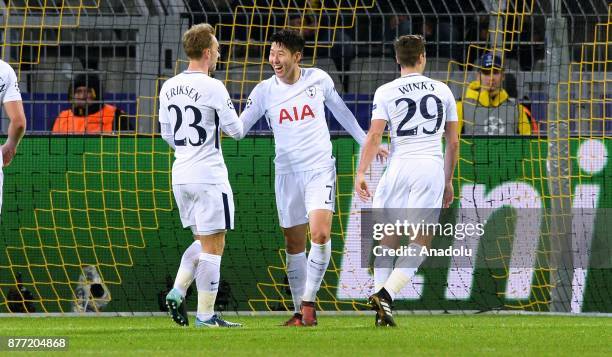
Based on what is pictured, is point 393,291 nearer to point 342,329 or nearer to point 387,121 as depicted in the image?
point 342,329

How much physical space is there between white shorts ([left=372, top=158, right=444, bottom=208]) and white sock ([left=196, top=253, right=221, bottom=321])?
1.26 metres

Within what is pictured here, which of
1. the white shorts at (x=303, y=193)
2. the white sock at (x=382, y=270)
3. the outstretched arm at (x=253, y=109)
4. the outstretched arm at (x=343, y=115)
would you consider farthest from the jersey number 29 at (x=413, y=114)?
the outstretched arm at (x=253, y=109)

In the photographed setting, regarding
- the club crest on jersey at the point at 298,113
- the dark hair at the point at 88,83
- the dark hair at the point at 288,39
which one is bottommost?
the club crest on jersey at the point at 298,113

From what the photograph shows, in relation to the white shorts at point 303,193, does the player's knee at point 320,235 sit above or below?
below

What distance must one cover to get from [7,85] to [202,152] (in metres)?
1.37

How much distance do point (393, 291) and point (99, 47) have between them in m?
4.44

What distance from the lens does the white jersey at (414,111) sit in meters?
9.40

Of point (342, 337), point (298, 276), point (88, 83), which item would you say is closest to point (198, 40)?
point (298, 276)

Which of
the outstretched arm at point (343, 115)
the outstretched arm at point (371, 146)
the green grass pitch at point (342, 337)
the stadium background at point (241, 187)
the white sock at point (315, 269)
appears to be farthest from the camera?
the stadium background at point (241, 187)

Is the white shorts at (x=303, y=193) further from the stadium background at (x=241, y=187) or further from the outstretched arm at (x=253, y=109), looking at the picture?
the stadium background at (x=241, y=187)

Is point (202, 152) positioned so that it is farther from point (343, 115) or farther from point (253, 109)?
point (343, 115)

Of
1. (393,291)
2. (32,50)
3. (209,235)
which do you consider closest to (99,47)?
(32,50)

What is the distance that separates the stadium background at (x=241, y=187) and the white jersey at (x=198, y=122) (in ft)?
9.56
